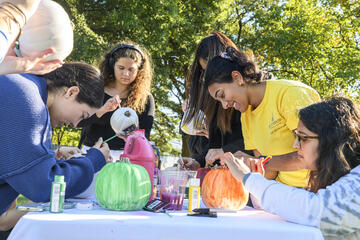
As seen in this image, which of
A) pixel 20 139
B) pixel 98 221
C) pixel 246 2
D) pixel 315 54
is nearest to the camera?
pixel 98 221

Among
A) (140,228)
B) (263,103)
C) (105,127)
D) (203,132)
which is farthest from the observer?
(203,132)

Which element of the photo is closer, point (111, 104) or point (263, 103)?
point (263, 103)

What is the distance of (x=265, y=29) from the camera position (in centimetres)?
1313

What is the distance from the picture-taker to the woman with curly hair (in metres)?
3.15

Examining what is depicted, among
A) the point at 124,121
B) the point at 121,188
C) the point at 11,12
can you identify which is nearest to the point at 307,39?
the point at 124,121

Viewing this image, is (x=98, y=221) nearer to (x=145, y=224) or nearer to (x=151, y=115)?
(x=145, y=224)

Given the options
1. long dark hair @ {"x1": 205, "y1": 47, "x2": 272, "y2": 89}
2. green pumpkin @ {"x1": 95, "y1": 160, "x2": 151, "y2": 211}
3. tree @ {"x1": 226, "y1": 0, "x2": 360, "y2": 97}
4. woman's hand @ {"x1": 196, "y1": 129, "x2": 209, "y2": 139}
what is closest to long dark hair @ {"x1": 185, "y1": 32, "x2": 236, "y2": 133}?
woman's hand @ {"x1": 196, "y1": 129, "x2": 209, "y2": 139}

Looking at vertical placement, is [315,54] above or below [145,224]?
above

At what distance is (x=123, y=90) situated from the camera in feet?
11.4

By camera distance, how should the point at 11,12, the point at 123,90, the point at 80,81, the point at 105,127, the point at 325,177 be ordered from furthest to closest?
the point at 123,90 < the point at 105,127 < the point at 80,81 < the point at 325,177 < the point at 11,12

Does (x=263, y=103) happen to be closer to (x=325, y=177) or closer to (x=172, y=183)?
(x=325, y=177)

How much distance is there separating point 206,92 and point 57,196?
1698 mm

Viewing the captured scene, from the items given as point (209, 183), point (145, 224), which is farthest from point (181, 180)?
point (145, 224)

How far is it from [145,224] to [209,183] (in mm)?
638
